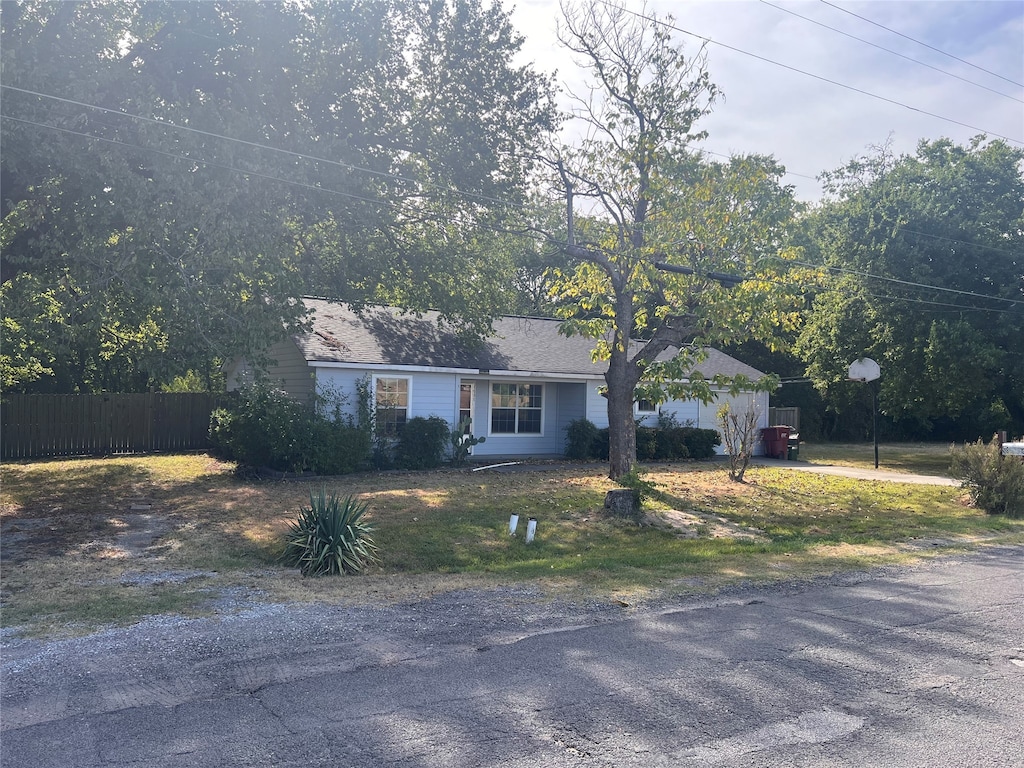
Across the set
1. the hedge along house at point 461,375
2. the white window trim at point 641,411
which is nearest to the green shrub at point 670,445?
the white window trim at point 641,411

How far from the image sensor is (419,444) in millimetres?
19656

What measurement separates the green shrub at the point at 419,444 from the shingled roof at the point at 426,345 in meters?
1.53

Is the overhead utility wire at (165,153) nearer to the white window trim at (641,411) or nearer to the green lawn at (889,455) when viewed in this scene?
the white window trim at (641,411)

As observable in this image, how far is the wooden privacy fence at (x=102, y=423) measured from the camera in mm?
21438

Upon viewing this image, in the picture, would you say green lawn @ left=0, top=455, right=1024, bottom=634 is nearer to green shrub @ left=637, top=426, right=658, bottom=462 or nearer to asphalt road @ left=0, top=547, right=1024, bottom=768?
asphalt road @ left=0, top=547, right=1024, bottom=768

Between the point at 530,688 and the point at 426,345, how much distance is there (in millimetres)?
16938

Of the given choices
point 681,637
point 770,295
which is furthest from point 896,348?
point 681,637

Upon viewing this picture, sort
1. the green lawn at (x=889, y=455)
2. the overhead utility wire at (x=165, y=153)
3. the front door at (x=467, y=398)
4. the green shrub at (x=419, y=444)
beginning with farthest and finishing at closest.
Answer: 1. the green lawn at (x=889, y=455)
2. the front door at (x=467, y=398)
3. the green shrub at (x=419, y=444)
4. the overhead utility wire at (x=165, y=153)

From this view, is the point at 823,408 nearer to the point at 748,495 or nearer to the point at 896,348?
the point at 896,348

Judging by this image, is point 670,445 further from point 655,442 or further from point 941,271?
point 941,271

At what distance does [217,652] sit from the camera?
591 centimetres

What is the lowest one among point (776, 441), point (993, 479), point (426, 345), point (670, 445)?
point (993, 479)

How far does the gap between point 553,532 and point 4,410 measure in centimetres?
1640

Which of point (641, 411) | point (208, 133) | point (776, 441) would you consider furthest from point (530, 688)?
point (776, 441)
